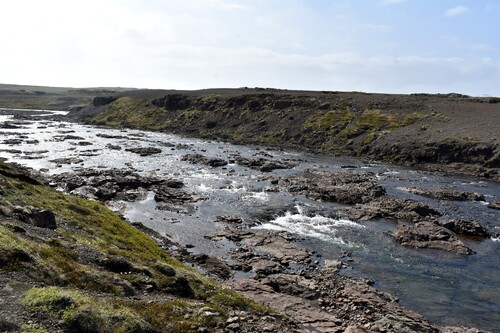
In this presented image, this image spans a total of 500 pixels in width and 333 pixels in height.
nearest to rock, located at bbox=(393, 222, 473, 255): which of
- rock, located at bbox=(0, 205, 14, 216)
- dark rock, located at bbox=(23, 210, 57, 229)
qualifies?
dark rock, located at bbox=(23, 210, 57, 229)

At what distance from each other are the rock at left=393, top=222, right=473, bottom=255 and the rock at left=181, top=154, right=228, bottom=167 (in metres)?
45.0

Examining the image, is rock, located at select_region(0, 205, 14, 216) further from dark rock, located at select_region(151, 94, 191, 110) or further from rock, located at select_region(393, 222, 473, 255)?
dark rock, located at select_region(151, 94, 191, 110)

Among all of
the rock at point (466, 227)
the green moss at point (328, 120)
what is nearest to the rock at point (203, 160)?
the green moss at point (328, 120)

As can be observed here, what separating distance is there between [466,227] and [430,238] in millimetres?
6848

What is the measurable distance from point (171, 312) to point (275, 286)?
13.6m

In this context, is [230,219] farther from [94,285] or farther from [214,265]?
[94,285]

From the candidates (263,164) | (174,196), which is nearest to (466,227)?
(174,196)

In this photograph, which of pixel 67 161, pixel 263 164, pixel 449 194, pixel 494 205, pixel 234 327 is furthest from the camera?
pixel 263 164

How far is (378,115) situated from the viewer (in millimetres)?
123375

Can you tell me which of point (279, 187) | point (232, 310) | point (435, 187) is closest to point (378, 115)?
point (435, 187)

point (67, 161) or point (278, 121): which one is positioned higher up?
point (278, 121)

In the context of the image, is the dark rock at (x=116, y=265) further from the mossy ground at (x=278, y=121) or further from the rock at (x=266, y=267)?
the mossy ground at (x=278, y=121)

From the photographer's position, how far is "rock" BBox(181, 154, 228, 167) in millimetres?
86250

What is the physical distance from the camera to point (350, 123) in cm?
12150
